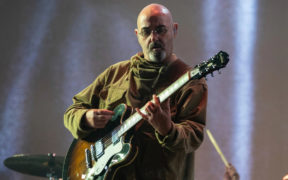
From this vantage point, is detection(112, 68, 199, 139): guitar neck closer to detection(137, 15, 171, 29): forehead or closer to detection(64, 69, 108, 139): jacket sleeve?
detection(64, 69, 108, 139): jacket sleeve

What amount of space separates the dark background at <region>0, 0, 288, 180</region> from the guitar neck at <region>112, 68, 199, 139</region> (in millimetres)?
1771

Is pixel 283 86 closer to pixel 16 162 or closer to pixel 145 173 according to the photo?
pixel 145 173

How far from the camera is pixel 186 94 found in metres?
1.92

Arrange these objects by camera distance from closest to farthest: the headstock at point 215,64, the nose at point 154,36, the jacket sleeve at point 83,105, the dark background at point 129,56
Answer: the headstock at point 215,64
the nose at point 154,36
the jacket sleeve at point 83,105
the dark background at point 129,56

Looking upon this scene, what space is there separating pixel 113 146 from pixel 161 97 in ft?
1.31

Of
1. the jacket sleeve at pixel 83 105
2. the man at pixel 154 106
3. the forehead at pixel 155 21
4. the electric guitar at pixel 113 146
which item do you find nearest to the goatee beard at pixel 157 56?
the man at pixel 154 106

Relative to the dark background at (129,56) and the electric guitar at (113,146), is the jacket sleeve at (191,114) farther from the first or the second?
the dark background at (129,56)

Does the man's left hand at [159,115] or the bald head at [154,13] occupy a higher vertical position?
the bald head at [154,13]

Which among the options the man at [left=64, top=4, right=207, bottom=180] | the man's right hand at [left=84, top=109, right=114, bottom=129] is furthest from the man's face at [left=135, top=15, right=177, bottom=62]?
the man's right hand at [left=84, top=109, right=114, bottom=129]

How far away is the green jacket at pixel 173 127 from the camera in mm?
1842

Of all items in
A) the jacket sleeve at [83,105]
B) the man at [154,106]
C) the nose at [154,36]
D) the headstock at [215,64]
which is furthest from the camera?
the jacket sleeve at [83,105]

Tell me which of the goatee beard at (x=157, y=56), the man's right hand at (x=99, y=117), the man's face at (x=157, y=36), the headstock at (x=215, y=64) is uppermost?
the man's face at (x=157, y=36)

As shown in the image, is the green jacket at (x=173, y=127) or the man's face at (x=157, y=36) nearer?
the green jacket at (x=173, y=127)

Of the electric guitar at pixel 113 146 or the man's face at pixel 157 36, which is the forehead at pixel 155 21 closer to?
the man's face at pixel 157 36
